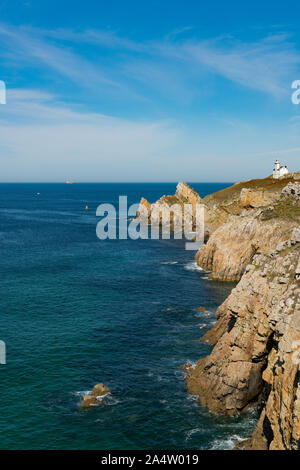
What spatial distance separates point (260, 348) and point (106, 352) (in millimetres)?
22966

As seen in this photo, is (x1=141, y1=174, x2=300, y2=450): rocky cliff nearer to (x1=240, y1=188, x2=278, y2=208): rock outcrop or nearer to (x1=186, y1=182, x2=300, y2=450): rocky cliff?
(x1=186, y1=182, x2=300, y2=450): rocky cliff

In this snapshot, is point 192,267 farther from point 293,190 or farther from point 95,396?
point 95,396

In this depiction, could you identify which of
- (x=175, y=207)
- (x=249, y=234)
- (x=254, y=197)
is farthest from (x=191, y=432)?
(x=175, y=207)

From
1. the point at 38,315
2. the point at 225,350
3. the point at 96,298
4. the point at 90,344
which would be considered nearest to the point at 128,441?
the point at 225,350

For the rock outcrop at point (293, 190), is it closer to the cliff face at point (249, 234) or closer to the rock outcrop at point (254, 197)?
the cliff face at point (249, 234)

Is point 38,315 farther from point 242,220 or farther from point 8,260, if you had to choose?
point 242,220

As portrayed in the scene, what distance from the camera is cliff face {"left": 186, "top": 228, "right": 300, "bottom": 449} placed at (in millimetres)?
30875

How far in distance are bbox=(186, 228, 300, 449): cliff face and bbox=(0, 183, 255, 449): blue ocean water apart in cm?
229

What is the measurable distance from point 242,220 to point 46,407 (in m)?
67.9

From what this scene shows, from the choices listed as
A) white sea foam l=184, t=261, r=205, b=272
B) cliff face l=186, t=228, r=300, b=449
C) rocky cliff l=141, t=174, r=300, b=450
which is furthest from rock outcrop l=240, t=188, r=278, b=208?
cliff face l=186, t=228, r=300, b=449

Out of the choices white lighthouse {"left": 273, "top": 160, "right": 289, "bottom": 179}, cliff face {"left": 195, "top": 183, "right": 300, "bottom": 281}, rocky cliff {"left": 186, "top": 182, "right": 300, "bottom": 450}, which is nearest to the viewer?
rocky cliff {"left": 186, "top": 182, "right": 300, "bottom": 450}

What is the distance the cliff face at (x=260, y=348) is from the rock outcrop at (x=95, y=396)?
32.2ft

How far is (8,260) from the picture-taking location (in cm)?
10700

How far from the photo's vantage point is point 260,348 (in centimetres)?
3859
